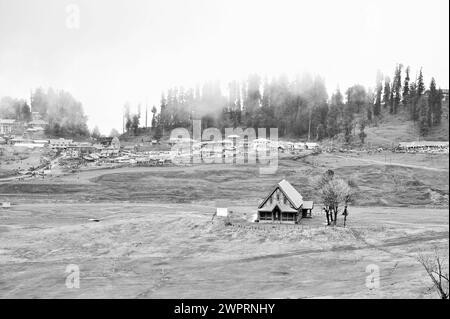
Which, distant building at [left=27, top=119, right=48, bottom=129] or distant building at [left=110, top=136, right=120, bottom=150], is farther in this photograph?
distant building at [left=27, top=119, right=48, bottom=129]

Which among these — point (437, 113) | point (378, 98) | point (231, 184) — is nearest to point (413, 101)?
point (437, 113)

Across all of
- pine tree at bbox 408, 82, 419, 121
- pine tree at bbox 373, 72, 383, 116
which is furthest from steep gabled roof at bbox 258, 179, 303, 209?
pine tree at bbox 373, 72, 383, 116

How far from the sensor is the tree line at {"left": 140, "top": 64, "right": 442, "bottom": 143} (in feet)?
510

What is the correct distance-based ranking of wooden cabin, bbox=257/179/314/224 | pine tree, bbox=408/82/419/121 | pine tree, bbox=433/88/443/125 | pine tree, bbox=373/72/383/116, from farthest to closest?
1. pine tree, bbox=373/72/383/116
2. pine tree, bbox=408/82/419/121
3. pine tree, bbox=433/88/443/125
4. wooden cabin, bbox=257/179/314/224

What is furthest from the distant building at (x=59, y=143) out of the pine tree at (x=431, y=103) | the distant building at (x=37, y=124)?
the pine tree at (x=431, y=103)

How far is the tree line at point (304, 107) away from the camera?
156 meters

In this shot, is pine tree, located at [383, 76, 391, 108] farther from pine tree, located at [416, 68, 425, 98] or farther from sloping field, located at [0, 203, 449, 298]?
sloping field, located at [0, 203, 449, 298]

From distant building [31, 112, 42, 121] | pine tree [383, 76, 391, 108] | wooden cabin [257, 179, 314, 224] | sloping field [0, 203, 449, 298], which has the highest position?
pine tree [383, 76, 391, 108]

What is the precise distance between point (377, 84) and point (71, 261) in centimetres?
Result: 14901

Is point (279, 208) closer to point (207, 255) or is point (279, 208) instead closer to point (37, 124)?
point (207, 255)

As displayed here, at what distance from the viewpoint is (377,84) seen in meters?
172

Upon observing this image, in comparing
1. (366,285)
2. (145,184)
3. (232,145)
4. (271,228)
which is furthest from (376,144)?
(366,285)

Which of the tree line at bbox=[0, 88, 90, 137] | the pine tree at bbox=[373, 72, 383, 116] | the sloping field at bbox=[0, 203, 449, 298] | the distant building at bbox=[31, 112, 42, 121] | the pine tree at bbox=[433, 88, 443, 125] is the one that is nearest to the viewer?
the sloping field at bbox=[0, 203, 449, 298]

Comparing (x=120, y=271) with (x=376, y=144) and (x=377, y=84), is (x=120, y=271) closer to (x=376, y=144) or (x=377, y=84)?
(x=376, y=144)
